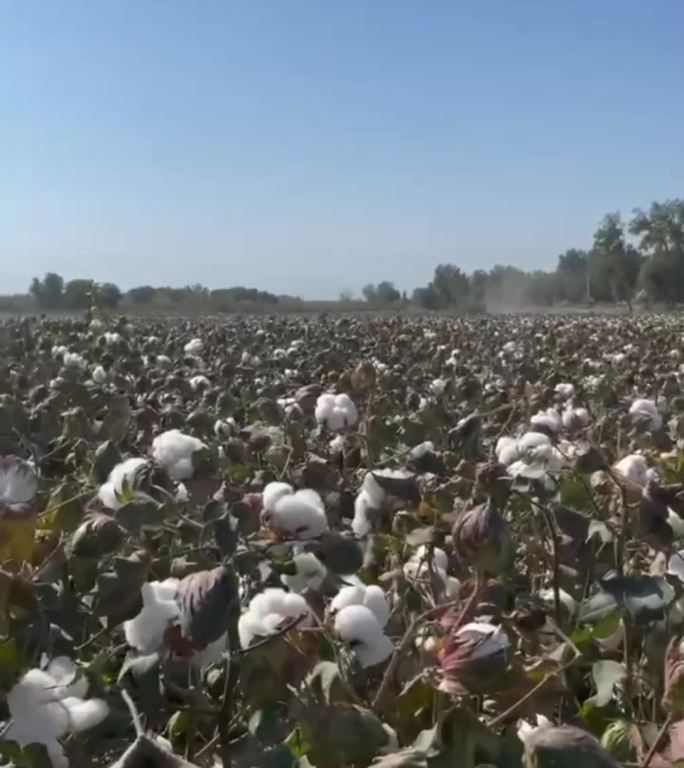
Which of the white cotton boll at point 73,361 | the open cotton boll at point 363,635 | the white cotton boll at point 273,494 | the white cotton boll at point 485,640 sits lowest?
the open cotton boll at point 363,635

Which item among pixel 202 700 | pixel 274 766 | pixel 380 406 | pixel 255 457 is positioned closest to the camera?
pixel 274 766

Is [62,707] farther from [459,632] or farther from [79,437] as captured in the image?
[79,437]

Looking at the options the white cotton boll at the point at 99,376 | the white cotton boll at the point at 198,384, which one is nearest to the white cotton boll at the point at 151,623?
the white cotton boll at the point at 198,384

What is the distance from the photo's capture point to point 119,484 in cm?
160

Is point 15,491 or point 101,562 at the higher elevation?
point 15,491

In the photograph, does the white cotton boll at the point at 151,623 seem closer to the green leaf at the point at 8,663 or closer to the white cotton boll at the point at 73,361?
the green leaf at the point at 8,663

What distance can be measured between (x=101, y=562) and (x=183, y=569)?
12cm

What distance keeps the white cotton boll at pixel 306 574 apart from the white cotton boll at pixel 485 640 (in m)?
0.36

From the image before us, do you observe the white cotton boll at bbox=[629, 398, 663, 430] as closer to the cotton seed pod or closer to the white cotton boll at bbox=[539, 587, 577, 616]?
the white cotton boll at bbox=[539, 587, 577, 616]

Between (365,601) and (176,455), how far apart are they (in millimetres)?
682

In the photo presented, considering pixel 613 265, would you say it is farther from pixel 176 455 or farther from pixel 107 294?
pixel 176 455

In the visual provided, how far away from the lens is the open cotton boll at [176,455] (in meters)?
1.83

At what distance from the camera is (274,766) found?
3.31ft

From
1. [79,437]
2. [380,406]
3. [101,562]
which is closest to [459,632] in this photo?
[101,562]
